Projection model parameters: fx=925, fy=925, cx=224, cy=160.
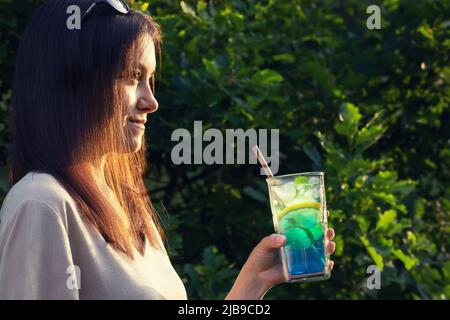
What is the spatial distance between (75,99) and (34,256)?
423 mm

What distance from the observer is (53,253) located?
1.86 metres

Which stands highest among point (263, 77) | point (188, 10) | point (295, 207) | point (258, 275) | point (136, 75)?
point (188, 10)

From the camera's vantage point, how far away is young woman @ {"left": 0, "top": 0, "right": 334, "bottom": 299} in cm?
186

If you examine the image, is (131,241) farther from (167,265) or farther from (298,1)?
(298,1)

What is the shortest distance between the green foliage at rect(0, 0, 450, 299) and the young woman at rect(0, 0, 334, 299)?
134 cm

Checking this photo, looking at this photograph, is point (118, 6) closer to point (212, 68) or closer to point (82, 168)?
point (82, 168)

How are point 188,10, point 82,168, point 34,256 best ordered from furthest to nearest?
point 188,10 < point 82,168 < point 34,256

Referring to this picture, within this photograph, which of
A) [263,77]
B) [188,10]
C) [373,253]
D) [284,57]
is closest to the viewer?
[373,253]

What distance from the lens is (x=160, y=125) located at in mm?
3758

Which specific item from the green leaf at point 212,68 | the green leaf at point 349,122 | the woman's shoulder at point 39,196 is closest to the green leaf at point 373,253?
the green leaf at point 349,122

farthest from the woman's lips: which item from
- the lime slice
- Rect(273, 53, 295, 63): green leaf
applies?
Rect(273, 53, 295, 63): green leaf

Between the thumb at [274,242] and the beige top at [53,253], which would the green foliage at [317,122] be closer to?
the thumb at [274,242]

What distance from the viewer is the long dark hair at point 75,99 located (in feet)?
6.66

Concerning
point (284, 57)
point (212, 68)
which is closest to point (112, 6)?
point (212, 68)
